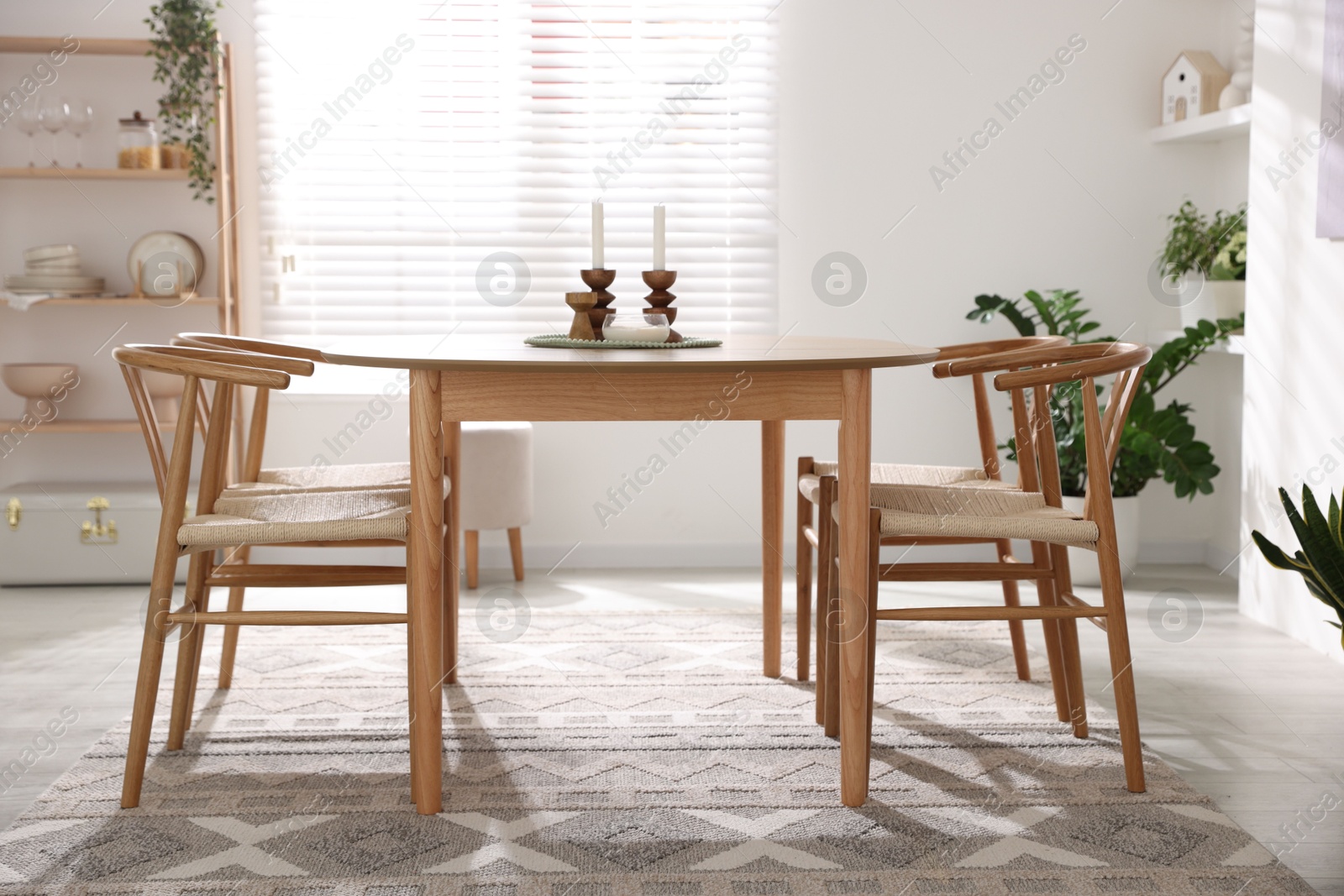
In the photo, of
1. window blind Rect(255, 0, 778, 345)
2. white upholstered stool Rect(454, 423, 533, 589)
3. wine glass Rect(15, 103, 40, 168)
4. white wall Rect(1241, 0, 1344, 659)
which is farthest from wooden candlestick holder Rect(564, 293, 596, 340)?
wine glass Rect(15, 103, 40, 168)

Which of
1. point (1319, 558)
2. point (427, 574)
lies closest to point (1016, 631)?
point (1319, 558)

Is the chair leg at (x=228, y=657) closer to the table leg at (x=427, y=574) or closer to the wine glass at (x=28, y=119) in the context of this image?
the table leg at (x=427, y=574)

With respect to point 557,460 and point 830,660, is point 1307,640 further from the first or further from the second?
point 557,460

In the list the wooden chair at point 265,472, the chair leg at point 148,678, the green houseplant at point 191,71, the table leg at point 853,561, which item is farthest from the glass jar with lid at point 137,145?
the table leg at point 853,561

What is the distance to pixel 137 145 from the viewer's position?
3.73 m

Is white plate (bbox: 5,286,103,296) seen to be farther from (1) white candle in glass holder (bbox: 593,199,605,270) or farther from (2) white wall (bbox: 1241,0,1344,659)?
(2) white wall (bbox: 1241,0,1344,659)

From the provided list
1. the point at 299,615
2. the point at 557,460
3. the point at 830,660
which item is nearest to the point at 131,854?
the point at 299,615

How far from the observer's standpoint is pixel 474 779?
7.07 ft

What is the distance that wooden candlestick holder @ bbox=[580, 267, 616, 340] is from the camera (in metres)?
2.35

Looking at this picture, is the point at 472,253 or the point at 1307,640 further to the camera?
the point at 472,253

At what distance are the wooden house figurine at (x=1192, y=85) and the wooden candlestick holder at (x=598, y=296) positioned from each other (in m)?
2.40

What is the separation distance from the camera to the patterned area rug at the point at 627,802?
5.87 ft

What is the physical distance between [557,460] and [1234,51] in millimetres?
2525

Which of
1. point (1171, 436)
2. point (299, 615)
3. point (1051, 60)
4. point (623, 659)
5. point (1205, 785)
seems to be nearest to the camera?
point (299, 615)
